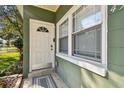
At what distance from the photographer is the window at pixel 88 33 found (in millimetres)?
1747

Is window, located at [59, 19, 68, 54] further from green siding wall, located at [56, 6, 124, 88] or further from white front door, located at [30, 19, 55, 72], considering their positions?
green siding wall, located at [56, 6, 124, 88]

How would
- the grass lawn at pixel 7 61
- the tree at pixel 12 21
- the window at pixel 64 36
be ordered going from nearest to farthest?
the window at pixel 64 36 < the grass lawn at pixel 7 61 < the tree at pixel 12 21

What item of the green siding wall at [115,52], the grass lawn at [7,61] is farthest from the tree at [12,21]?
the green siding wall at [115,52]

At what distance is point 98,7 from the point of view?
172cm

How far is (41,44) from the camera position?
4.44m

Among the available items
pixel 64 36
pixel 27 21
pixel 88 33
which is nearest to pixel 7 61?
pixel 27 21

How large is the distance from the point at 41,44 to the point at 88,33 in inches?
105

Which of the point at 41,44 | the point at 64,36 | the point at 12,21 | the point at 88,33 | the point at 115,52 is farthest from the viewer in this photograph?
the point at 12,21

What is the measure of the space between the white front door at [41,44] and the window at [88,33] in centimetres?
188

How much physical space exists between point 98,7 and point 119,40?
699 millimetres

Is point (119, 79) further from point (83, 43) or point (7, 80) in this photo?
point (7, 80)

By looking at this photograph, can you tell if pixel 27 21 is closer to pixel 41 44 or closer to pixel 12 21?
pixel 41 44

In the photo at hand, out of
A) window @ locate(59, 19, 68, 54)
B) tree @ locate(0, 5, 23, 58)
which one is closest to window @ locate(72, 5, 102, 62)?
window @ locate(59, 19, 68, 54)

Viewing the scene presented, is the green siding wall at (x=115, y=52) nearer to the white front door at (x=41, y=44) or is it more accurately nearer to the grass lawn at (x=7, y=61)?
the white front door at (x=41, y=44)
